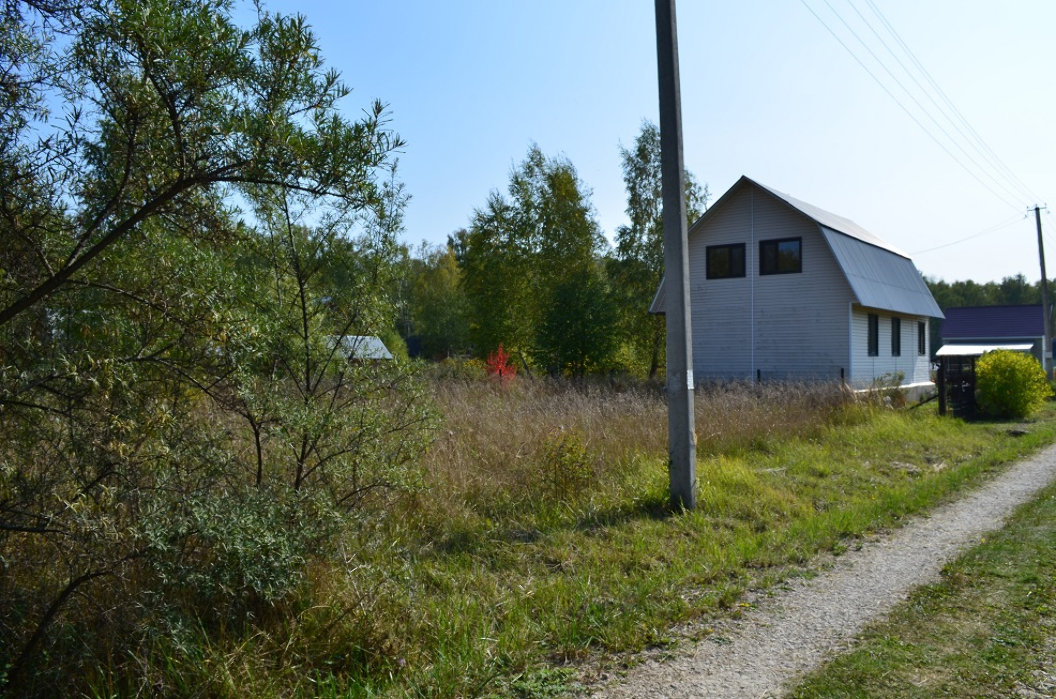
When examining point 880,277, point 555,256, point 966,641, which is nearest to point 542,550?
point 966,641

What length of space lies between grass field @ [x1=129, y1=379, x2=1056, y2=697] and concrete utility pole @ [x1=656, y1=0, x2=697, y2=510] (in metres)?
0.45

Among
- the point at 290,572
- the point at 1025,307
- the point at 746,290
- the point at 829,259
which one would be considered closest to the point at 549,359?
the point at 746,290

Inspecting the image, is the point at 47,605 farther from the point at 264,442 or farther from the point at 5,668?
the point at 264,442

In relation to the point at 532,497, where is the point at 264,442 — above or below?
above

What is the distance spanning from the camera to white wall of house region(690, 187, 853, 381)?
22125 millimetres

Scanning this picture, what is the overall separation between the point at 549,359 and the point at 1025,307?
1984 inches

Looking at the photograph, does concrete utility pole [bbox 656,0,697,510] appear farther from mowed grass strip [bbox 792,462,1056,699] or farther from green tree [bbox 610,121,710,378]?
green tree [bbox 610,121,710,378]

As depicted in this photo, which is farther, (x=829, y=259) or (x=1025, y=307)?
(x=1025, y=307)

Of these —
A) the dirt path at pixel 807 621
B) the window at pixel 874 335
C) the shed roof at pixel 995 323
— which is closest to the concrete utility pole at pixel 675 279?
the dirt path at pixel 807 621

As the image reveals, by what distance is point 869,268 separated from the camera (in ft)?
77.2

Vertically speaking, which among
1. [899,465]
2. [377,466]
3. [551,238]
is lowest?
[899,465]

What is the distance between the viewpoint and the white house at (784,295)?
22.0 meters

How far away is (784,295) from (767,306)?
63cm

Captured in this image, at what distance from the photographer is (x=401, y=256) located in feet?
19.1
